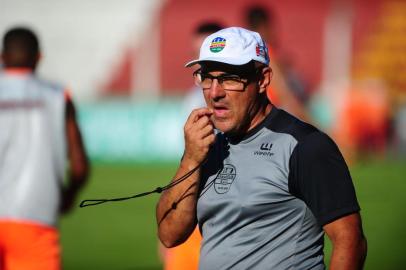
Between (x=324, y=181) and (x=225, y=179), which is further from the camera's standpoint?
(x=225, y=179)

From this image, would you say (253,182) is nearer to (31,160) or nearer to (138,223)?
(31,160)

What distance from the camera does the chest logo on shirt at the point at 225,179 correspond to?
4.00 metres

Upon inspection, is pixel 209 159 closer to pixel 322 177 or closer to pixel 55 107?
pixel 322 177

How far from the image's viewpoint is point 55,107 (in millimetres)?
6074

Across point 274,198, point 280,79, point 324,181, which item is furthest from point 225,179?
point 280,79

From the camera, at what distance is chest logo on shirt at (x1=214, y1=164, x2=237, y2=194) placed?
157 inches

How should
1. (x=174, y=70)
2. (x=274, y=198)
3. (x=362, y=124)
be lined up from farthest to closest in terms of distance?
(x=174, y=70), (x=362, y=124), (x=274, y=198)

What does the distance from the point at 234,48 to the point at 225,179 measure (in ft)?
1.90

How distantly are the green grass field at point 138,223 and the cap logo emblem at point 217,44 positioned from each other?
6.54 meters

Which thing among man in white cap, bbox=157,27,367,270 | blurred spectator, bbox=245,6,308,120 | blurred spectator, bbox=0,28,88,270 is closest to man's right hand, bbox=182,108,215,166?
man in white cap, bbox=157,27,367,270

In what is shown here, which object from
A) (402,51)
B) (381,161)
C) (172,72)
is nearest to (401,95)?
(402,51)

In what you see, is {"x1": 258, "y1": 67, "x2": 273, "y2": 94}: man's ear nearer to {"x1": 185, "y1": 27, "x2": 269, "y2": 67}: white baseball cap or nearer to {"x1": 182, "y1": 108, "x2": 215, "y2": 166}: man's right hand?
{"x1": 185, "y1": 27, "x2": 269, "y2": 67}: white baseball cap

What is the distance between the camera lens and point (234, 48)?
3920 millimetres

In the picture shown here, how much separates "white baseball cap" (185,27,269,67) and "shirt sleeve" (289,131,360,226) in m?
0.47
